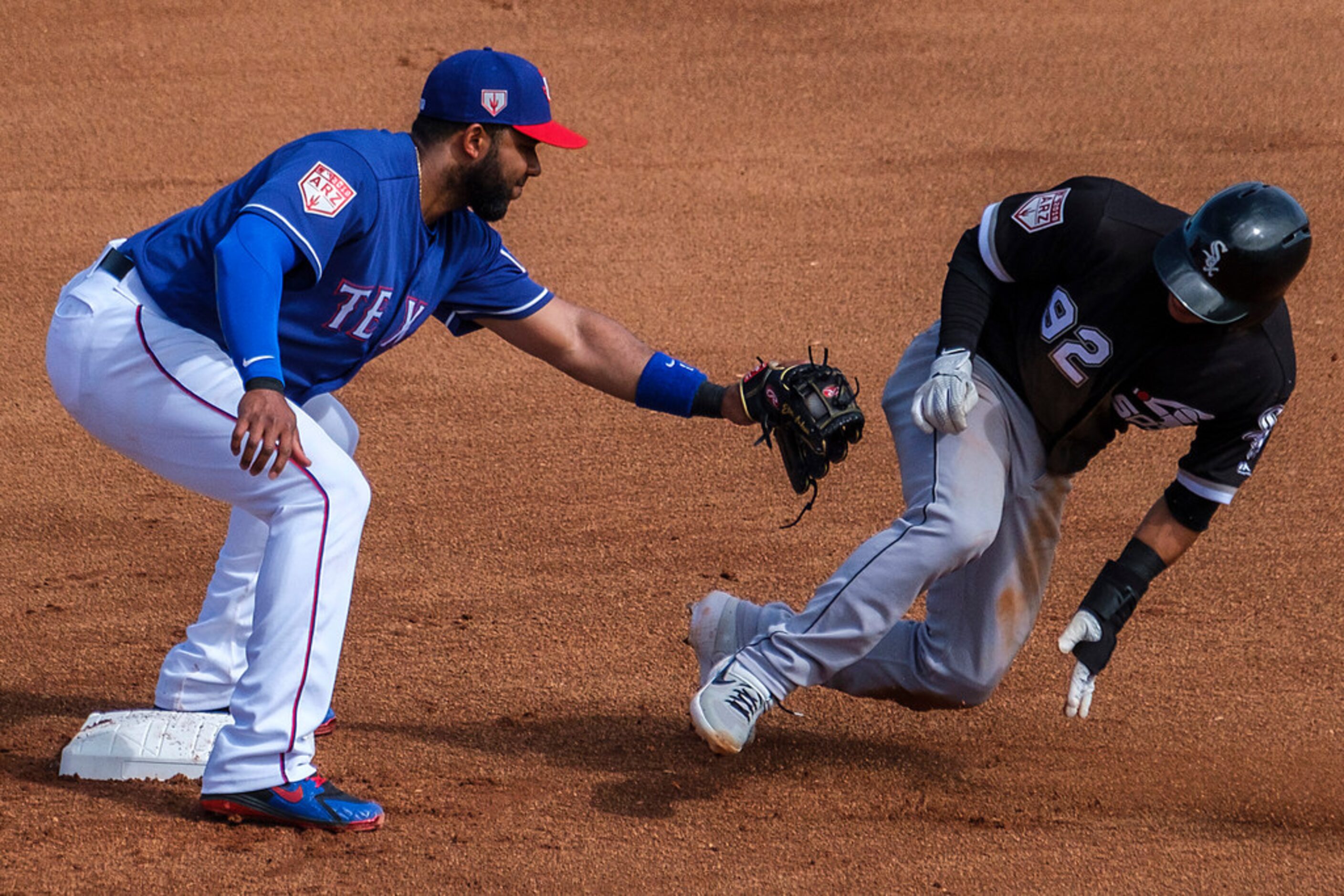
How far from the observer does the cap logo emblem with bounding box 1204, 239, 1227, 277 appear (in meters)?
3.51

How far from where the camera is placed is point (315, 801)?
3602 mm

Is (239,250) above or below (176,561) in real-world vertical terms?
above

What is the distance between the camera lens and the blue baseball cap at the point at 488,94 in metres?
3.70

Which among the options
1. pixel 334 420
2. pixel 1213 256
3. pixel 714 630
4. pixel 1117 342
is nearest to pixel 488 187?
pixel 334 420

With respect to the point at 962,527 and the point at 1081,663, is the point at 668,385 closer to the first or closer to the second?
the point at 962,527

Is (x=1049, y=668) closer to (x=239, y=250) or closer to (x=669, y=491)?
(x=669, y=491)

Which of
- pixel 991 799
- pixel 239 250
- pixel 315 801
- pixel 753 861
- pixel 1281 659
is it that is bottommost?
pixel 1281 659

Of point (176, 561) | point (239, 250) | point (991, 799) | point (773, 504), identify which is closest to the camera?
point (239, 250)

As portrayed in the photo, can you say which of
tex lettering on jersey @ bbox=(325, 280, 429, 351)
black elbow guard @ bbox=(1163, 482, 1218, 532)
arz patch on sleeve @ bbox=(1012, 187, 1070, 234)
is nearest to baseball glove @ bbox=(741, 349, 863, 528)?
arz patch on sleeve @ bbox=(1012, 187, 1070, 234)

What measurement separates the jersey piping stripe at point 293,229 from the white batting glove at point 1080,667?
210 centimetres

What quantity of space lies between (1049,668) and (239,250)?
2.90 meters

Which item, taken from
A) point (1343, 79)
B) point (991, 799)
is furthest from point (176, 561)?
point (1343, 79)

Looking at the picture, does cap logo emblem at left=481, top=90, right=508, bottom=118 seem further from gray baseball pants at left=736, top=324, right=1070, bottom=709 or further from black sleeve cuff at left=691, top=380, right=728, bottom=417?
gray baseball pants at left=736, top=324, right=1070, bottom=709

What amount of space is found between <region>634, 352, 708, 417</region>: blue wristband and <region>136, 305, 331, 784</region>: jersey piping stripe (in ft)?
3.59
